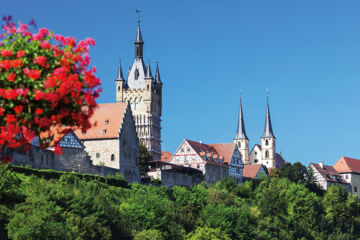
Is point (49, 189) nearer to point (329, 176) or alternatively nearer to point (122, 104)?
point (122, 104)

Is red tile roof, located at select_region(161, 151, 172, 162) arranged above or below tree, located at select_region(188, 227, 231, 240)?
above

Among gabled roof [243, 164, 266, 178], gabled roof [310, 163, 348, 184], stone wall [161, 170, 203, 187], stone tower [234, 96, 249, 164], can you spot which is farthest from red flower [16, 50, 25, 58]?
stone tower [234, 96, 249, 164]

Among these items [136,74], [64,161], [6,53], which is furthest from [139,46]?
[6,53]

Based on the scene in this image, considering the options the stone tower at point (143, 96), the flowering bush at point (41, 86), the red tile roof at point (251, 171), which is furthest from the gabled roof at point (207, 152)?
the flowering bush at point (41, 86)

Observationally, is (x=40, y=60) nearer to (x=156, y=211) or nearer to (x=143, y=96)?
(x=156, y=211)

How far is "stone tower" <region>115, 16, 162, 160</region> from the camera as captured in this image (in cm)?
14288

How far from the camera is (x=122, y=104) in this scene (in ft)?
305

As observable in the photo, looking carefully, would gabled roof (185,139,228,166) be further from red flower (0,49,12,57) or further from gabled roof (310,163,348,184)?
red flower (0,49,12,57)

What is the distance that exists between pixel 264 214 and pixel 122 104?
23.5 m

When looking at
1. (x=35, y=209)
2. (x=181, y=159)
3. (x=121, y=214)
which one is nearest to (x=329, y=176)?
(x=181, y=159)

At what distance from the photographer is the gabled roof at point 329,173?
160000 millimetres

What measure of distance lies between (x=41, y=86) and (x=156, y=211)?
195ft

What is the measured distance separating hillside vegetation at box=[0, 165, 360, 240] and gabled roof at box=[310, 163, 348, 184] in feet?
128

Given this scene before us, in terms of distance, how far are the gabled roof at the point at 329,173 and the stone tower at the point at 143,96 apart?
37.4 meters
